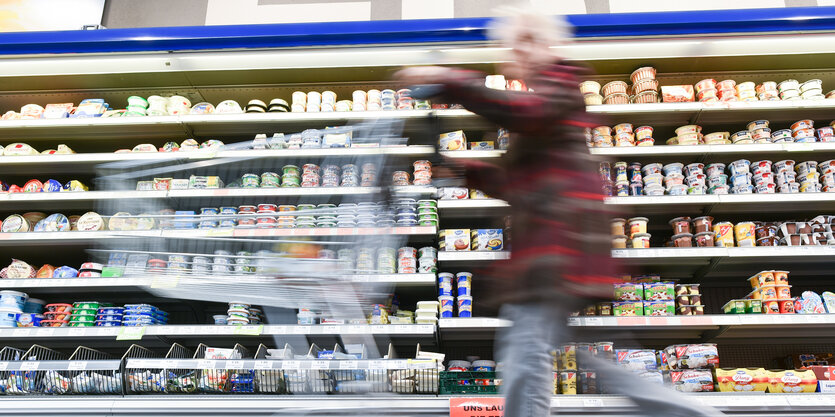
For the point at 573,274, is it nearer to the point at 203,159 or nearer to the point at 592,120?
the point at 592,120

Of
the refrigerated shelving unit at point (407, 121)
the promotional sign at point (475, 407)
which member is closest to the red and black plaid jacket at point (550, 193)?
the promotional sign at point (475, 407)

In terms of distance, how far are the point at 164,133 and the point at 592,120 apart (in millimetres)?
3037

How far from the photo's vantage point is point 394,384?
2.89 m

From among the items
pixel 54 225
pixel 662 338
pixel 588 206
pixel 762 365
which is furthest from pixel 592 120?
pixel 54 225

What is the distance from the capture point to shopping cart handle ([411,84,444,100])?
158 centimetres

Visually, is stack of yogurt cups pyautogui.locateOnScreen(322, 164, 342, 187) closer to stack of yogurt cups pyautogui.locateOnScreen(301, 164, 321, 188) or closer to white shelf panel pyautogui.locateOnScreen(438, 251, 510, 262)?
stack of yogurt cups pyautogui.locateOnScreen(301, 164, 321, 188)

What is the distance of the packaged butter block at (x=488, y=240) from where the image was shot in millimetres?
3297

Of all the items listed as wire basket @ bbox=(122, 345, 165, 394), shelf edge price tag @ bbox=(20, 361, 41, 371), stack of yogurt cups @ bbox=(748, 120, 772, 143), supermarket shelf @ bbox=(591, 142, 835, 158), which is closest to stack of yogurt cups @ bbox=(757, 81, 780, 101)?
stack of yogurt cups @ bbox=(748, 120, 772, 143)

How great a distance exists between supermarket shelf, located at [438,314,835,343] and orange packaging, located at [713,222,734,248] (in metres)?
0.43

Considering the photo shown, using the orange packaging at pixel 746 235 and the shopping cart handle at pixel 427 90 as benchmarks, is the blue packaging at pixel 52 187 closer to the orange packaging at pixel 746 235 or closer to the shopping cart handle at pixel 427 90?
the shopping cart handle at pixel 427 90

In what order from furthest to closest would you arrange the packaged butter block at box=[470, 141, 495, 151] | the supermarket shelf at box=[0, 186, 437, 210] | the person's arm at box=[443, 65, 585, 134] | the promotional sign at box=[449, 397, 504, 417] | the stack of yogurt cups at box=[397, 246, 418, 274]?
the packaged butter block at box=[470, 141, 495, 151] → the stack of yogurt cups at box=[397, 246, 418, 274] → the promotional sign at box=[449, 397, 504, 417] → the supermarket shelf at box=[0, 186, 437, 210] → the person's arm at box=[443, 65, 585, 134]

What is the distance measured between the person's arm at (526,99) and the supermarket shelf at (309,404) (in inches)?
59.3

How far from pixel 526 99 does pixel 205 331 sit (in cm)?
225

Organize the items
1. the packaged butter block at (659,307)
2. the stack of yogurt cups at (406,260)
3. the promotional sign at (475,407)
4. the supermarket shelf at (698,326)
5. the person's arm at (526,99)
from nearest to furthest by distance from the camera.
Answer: the person's arm at (526,99), the promotional sign at (475,407), the supermarket shelf at (698,326), the packaged butter block at (659,307), the stack of yogurt cups at (406,260)
